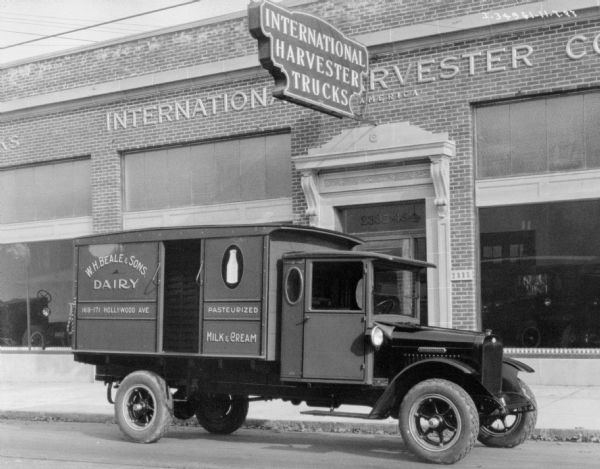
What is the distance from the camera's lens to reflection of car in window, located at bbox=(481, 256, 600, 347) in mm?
14234

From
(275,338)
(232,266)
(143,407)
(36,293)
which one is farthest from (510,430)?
(36,293)

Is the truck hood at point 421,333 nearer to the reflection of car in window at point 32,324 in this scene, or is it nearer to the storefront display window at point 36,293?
the storefront display window at point 36,293

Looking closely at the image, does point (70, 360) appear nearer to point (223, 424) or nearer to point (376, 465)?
point (223, 424)

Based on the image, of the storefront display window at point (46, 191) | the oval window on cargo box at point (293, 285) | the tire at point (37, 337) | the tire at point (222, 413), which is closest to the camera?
the oval window on cargo box at point (293, 285)

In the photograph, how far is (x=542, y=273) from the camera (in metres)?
14.6

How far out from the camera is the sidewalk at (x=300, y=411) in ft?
35.6

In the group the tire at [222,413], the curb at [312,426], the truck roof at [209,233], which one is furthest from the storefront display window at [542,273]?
the tire at [222,413]

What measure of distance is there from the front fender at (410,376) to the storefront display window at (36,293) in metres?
11.6

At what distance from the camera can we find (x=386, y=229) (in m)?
16.2

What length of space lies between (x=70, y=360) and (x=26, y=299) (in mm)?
1851

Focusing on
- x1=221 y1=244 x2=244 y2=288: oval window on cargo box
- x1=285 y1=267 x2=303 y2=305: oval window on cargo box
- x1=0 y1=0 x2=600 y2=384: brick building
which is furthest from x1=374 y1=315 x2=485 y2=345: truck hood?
x1=0 y1=0 x2=600 y2=384: brick building

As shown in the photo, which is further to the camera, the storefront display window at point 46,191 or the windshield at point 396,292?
the storefront display window at point 46,191

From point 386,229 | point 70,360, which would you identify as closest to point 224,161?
point 386,229

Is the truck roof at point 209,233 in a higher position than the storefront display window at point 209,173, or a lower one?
lower
